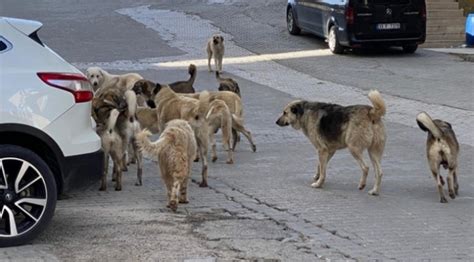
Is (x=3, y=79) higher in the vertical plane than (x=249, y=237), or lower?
higher

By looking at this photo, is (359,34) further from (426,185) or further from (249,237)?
(249,237)

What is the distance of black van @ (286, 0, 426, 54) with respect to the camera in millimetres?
21797

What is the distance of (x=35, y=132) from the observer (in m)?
7.13

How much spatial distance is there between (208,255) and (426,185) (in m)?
3.77

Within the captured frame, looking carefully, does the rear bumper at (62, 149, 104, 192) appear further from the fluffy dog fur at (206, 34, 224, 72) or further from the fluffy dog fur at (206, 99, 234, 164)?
the fluffy dog fur at (206, 34, 224, 72)

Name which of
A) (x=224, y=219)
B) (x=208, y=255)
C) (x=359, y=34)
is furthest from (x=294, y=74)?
(x=208, y=255)

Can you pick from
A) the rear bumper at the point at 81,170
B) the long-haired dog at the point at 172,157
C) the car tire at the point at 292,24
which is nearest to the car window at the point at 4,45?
the rear bumper at the point at 81,170

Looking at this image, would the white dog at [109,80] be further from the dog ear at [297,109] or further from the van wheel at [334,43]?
the van wheel at [334,43]

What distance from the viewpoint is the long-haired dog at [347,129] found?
9336 mm

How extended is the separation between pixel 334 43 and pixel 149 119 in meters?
12.3

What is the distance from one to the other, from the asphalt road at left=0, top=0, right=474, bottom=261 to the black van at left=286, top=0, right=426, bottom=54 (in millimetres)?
543

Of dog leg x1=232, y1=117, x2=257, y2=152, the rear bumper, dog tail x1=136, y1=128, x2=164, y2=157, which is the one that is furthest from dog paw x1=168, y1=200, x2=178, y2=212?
dog leg x1=232, y1=117, x2=257, y2=152

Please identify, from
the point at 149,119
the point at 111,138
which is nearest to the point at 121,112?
the point at 111,138

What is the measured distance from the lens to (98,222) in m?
8.01
